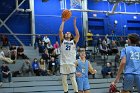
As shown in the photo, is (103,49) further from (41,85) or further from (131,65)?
(131,65)

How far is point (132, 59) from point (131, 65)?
0.42 feet

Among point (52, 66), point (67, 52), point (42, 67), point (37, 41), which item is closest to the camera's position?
point (67, 52)

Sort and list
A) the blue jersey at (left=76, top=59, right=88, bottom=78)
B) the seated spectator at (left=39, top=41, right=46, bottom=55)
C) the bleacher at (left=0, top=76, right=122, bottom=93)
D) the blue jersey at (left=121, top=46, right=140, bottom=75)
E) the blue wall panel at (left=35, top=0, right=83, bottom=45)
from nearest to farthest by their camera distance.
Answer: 1. the blue jersey at (left=121, top=46, right=140, bottom=75)
2. the blue jersey at (left=76, top=59, right=88, bottom=78)
3. the bleacher at (left=0, top=76, right=122, bottom=93)
4. the seated spectator at (left=39, top=41, right=46, bottom=55)
5. the blue wall panel at (left=35, top=0, right=83, bottom=45)

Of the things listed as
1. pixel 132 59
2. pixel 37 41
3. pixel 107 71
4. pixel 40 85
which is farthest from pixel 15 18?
pixel 132 59

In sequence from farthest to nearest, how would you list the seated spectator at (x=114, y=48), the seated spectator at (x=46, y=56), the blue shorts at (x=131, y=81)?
the seated spectator at (x=114, y=48), the seated spectator at (x=46, y=56), the blue shorts at (x=131, y=81)

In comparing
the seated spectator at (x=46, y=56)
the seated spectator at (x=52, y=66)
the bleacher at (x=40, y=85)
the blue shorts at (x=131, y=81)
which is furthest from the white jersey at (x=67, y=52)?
the seated spectator at (x=46, y=56)

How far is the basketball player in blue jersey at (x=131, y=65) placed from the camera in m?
6.79

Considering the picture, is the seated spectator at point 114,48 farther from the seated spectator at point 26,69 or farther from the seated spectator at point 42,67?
the seated spectator at point 26,69

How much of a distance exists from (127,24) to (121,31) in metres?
0.86

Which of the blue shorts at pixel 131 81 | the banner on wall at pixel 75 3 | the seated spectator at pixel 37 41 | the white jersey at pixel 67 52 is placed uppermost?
the banner on wall at pixel 75 3

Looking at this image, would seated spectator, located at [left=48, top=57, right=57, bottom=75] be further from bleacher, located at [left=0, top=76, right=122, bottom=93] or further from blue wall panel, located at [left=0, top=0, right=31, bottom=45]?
blue wall panel, located at [left=0, top=0, right=31, bottom=45]

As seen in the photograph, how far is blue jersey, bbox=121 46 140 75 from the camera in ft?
22.6

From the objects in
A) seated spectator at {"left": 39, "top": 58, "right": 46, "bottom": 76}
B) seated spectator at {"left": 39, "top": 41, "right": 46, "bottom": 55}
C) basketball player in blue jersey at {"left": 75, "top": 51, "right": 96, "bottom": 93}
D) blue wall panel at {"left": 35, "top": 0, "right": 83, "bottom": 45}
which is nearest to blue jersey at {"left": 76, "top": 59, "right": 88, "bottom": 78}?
basketball player in blue jersey at {"left": 75, "top": 51, "right": 96, "bottom": 93}

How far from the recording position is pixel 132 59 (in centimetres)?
693
